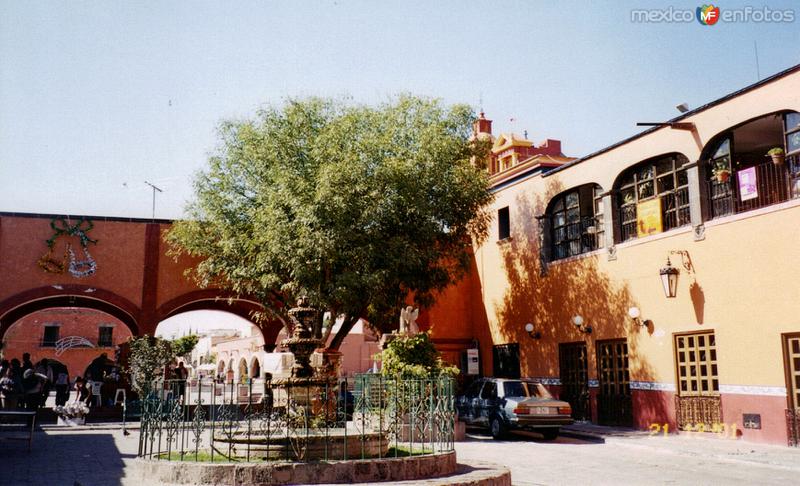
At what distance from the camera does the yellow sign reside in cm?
1800

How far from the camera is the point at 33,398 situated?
17969 millimetres

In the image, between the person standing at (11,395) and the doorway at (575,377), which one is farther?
the doorway at (575,377)

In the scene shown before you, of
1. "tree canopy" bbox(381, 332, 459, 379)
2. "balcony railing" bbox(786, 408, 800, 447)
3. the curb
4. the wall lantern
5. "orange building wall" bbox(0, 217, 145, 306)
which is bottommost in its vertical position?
the curb

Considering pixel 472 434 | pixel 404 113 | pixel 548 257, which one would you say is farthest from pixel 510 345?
pixel 404 113

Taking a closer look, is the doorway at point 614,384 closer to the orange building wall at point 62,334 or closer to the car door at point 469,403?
the car door at point 469,403

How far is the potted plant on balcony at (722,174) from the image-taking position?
15.9 m

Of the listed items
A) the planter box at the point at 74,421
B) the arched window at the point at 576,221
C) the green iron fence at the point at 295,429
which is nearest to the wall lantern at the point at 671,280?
the arched window at the point at 576,221

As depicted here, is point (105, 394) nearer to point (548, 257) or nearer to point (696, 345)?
point (548, 257)

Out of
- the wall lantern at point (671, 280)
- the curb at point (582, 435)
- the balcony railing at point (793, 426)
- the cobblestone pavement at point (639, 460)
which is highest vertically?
the wall lantern at point (671, 280)

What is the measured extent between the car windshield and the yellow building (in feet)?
8.99

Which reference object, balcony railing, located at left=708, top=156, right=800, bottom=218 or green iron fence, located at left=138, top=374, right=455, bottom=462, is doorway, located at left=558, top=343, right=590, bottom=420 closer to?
balcony railing, located at left=708, top=156, right=800, bottom=218

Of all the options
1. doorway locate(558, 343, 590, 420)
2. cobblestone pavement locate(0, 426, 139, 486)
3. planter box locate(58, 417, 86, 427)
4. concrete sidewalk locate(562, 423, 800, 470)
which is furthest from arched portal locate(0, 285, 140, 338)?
concrete sidewalk locate(562, 423, 800, 470)

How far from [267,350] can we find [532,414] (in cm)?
1585

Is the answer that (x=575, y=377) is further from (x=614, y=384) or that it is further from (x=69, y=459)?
(x=69, y=459)
